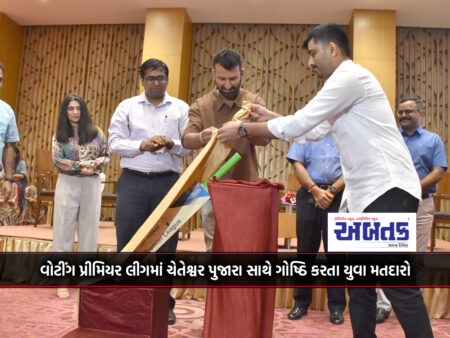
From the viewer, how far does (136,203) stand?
2.37 m

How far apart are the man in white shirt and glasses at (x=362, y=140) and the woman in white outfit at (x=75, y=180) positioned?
1.87m

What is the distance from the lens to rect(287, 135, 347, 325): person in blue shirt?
2.71m

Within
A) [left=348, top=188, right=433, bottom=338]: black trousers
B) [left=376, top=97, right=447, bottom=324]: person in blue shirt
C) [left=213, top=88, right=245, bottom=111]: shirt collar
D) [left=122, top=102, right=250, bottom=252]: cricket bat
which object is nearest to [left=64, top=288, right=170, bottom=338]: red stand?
[left=122, top=102, right=250, bottom=252]: cricket bat

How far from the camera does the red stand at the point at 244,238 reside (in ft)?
5.81

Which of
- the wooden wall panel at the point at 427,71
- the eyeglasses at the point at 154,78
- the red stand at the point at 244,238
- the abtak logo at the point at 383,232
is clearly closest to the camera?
the abtak logo at the point at 383,232

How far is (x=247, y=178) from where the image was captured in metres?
2.14

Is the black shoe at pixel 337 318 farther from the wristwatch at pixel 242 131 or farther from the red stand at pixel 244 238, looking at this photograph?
the wristwatch at pixel 242 131

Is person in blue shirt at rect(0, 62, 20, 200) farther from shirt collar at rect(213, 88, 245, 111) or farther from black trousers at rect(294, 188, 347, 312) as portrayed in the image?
black trousers at rect(294, 188, 347, 312)

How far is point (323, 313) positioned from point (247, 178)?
1.50m

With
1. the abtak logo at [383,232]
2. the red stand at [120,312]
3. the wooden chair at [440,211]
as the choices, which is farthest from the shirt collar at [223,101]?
the wooden chair at [440,211]

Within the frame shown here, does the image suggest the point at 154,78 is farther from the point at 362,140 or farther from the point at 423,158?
the point at 423,158

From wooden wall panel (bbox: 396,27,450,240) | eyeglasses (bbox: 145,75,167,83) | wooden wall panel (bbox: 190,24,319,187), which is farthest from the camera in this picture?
wooden wall panel (bbox: 190,24,319,187)

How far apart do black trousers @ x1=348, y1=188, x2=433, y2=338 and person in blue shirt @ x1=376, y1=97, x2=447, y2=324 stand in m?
1.41

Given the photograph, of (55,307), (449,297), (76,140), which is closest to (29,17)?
(76,140)
